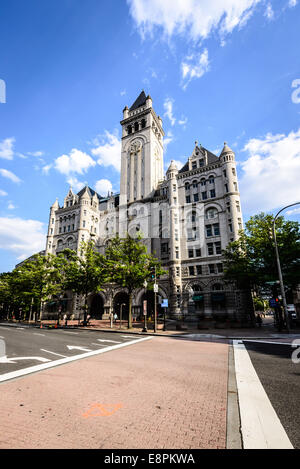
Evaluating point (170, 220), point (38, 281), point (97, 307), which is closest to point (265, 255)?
point (170, 220)

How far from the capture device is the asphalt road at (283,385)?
3789 mm

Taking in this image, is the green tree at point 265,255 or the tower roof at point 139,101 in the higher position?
the tower roof at point 139,101

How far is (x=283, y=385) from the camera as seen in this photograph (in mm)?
5898

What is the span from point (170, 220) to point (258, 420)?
1496 inches

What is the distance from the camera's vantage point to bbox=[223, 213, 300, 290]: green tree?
24.1 m

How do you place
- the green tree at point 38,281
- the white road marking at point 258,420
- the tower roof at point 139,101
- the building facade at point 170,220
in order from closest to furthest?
the white road marking at point 258,420 → the building facade at point 170,220 → the green tree at point 38,281 → the tower roof at point 139,101

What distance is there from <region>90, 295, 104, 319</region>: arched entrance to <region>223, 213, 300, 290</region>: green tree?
29199 millimetres

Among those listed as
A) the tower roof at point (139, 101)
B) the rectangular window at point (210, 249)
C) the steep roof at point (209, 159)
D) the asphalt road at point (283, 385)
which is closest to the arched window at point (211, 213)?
the rectangular window at point (210, 249)

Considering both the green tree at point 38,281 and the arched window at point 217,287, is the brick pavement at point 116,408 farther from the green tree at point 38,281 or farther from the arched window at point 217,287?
the green tree at point 38,281

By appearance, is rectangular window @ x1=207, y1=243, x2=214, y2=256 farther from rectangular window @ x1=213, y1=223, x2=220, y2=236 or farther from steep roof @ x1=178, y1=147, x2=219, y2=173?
steep roof @ x1=178, y1=147, x2=219, y2=173

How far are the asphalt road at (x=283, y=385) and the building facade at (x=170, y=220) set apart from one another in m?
21.7

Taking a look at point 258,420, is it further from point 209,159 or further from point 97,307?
point 97,307
